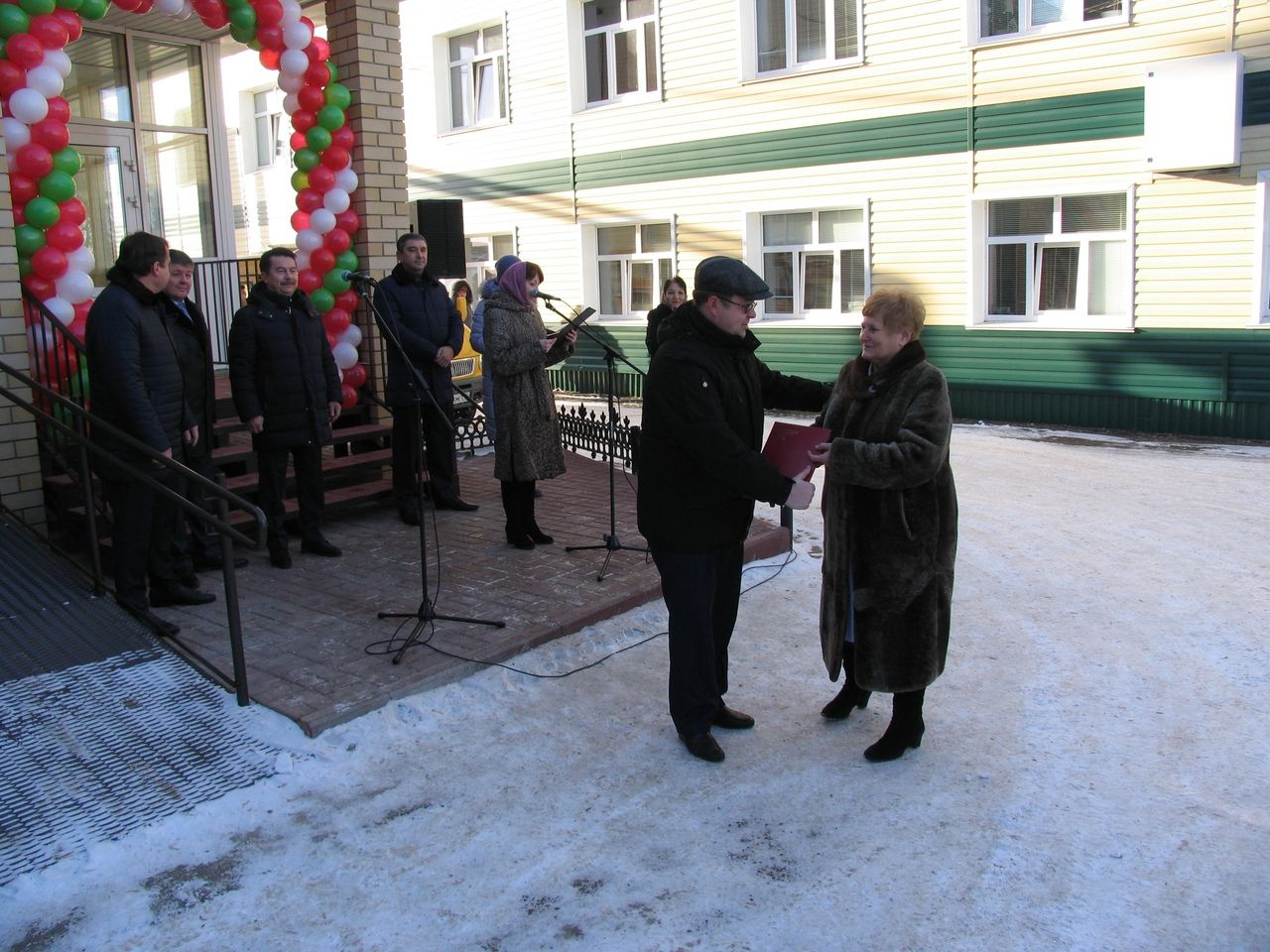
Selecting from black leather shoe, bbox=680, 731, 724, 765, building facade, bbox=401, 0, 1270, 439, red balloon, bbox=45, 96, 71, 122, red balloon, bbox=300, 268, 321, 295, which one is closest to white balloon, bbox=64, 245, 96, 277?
red balloon, bbox=45, 96, 71, 122

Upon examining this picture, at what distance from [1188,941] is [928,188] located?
11706 millimetres

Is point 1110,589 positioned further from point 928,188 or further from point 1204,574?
point 928,188

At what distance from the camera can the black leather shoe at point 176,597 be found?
5664 millimetres

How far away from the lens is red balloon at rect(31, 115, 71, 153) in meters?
6.08

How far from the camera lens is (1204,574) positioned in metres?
6.46

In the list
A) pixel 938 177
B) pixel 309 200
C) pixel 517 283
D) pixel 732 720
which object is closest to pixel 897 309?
pixel 732 720

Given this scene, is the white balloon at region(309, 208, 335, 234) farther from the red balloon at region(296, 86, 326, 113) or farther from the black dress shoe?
the black dress shoe

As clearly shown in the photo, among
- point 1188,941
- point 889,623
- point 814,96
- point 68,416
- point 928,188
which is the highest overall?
point 814,96

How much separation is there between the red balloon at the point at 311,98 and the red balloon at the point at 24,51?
2.10 meters

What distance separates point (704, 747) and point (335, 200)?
5.44 metres

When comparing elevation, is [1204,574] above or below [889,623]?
below

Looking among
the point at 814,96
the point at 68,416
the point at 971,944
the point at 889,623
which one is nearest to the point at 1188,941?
the point at 971,944

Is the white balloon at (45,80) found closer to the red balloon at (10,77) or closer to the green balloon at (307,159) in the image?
the red balloon at (10,77)

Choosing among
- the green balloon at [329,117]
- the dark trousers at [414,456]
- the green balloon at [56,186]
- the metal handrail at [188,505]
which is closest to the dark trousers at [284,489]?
the dark trousers at [414,456]
